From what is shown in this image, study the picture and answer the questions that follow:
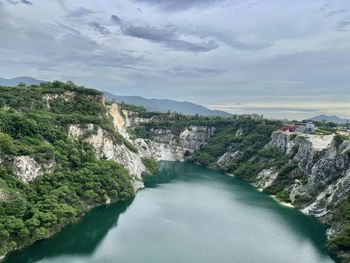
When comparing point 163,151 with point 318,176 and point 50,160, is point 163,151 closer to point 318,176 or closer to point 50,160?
point 318,176

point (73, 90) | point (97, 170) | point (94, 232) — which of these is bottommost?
point (94, 232)

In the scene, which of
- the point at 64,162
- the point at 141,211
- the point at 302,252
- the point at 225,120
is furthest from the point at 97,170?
the point at 225,120

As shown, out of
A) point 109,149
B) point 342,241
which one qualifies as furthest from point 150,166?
point 342,241

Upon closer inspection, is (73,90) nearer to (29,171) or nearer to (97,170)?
(97,170)

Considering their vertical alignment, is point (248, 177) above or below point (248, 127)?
below

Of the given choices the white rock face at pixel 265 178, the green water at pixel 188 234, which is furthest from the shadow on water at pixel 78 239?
the white rock face at pixel 265 178

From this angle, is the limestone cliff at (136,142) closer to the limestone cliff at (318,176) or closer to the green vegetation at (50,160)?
the green vegetation at (50,160)

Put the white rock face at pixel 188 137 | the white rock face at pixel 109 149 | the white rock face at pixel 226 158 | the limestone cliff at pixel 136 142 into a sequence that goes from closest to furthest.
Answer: the white rock face at pixel 109 149
the limestone cliff at pixel 136 142
the white rock face at pixel 226 158
the white rock face at pixel 188 137

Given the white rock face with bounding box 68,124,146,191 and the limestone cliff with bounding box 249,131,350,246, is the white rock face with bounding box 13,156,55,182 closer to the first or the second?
the white rock face with bounding box 68,124,146,191
